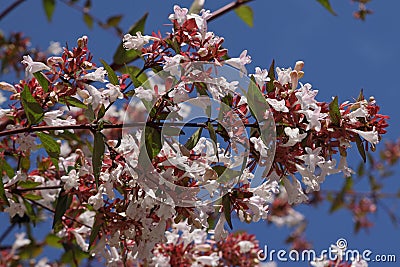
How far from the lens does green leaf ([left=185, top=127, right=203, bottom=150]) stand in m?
1.54

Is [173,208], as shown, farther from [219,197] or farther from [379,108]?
[379,108]

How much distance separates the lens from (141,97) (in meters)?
1.45

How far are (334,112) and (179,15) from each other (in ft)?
1.63

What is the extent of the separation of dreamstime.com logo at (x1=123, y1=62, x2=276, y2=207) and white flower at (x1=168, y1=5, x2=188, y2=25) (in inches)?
6.4

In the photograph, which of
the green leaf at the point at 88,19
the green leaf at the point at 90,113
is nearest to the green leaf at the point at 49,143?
the green leaf at the point at 90,113

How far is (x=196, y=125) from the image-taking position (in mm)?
1518

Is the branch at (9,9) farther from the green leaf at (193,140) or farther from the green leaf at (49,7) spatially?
the green leaf at (193,140)

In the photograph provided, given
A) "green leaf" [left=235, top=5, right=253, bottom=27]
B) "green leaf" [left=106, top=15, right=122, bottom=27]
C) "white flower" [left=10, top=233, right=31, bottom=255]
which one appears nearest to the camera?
"green leaf" [left=235, top=5, right=253, bottom=27]

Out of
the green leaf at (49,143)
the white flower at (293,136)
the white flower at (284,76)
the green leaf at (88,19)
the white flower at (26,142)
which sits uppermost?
the green leaf at (88,19)

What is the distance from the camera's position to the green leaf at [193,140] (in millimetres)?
1542

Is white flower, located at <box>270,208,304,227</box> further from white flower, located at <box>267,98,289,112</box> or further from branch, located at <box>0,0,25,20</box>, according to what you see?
white flower, located at <box>267,98,289,112</box>

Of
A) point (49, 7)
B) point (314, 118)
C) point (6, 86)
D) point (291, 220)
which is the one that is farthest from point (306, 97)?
point (291, 220)

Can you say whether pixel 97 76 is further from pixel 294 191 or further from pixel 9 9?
pixel 9 9

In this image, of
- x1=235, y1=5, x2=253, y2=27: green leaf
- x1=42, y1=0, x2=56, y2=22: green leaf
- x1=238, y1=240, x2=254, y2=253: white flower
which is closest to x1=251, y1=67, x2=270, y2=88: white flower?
x1=238, y1=240, x2=254, y2=253: white flower
